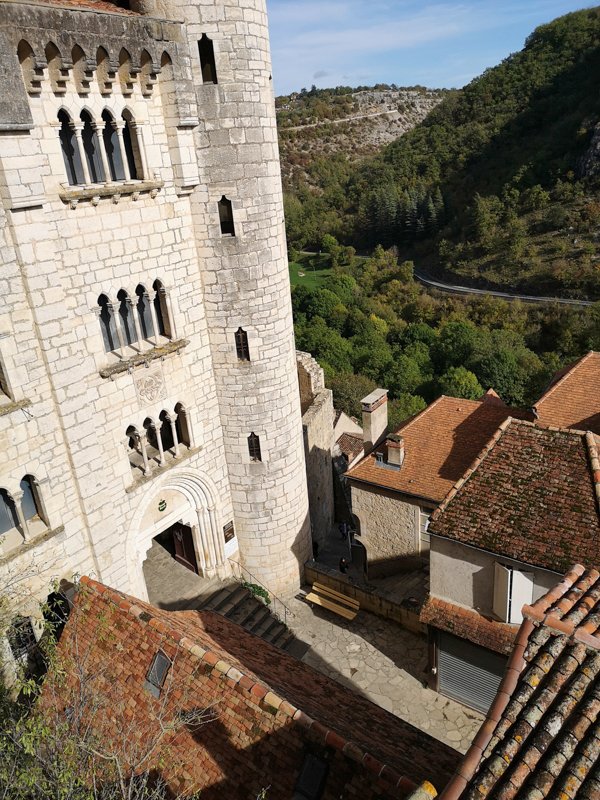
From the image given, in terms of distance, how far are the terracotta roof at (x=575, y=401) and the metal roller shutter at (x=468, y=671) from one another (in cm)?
792

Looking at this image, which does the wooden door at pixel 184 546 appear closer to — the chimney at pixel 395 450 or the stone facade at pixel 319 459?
the stone facade at pixel 319 459

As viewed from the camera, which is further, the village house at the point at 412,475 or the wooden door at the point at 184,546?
the wooden door at the point at 184,546

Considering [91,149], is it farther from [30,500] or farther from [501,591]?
[501,591]

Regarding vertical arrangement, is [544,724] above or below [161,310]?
below

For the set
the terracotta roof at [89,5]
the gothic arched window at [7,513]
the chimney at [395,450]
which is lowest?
the chimney at [395,450]

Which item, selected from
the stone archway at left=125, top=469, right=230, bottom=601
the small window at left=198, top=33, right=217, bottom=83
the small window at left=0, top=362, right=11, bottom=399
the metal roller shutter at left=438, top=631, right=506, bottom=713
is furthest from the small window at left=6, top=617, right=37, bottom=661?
the small window at left=198, top=33, right=217, bottom=83

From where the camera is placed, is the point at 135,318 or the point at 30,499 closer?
the point at 30,499

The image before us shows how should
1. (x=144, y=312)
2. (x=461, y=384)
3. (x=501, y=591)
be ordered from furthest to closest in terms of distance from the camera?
(x=461, y=384)
(x=144, y=312)
(x=501, y=591)

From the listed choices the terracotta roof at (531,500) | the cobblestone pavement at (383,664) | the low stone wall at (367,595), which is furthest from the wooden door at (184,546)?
the terracotta roof at (531,500)

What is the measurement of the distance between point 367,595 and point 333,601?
1.18 meters

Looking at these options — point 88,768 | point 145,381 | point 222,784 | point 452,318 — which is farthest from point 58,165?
point 452,318

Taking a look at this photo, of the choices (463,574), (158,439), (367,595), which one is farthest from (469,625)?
(158,439)

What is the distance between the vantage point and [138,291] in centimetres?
1363

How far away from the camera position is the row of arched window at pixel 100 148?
37.9ft
